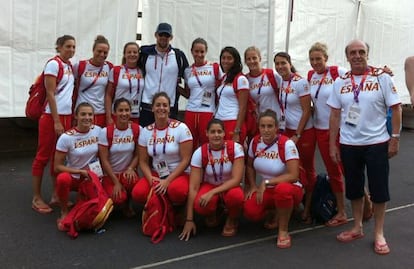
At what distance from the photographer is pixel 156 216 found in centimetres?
363

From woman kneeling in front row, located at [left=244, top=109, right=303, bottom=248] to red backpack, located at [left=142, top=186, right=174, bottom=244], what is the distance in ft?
2.10

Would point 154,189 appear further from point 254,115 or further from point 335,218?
point 335,218

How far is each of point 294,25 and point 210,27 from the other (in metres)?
1.52

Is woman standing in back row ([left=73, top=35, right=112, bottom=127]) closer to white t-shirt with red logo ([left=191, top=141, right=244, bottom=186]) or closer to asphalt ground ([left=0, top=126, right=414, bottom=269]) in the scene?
asphalt ground ([left=0, top=126, right=414, bottom=269])

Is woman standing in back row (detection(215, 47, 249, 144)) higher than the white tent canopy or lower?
lower

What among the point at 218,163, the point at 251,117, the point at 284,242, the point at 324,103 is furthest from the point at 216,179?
the point at 324,103

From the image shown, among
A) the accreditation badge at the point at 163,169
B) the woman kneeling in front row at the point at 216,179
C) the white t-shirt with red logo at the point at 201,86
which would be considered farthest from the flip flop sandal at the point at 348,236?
the white t-shirt with red logo at the point at 201,86

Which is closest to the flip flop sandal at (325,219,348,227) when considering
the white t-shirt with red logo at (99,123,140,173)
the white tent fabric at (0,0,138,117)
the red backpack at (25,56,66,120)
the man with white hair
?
the man with white hair

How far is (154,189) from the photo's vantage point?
368 cm

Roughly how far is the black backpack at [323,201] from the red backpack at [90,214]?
1741 mm

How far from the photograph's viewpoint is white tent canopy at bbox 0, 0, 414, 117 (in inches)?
223

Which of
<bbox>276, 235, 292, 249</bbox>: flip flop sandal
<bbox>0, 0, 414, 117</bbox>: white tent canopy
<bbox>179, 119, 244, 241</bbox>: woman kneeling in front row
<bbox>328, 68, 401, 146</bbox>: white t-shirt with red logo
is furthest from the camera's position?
<bbox>0, 0, 414, 117</bbox>: white tent canopy

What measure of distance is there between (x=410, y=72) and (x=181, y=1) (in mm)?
4738

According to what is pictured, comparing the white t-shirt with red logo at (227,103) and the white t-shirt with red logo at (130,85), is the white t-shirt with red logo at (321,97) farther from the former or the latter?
the white t-shirt with red logo at (130,85)
